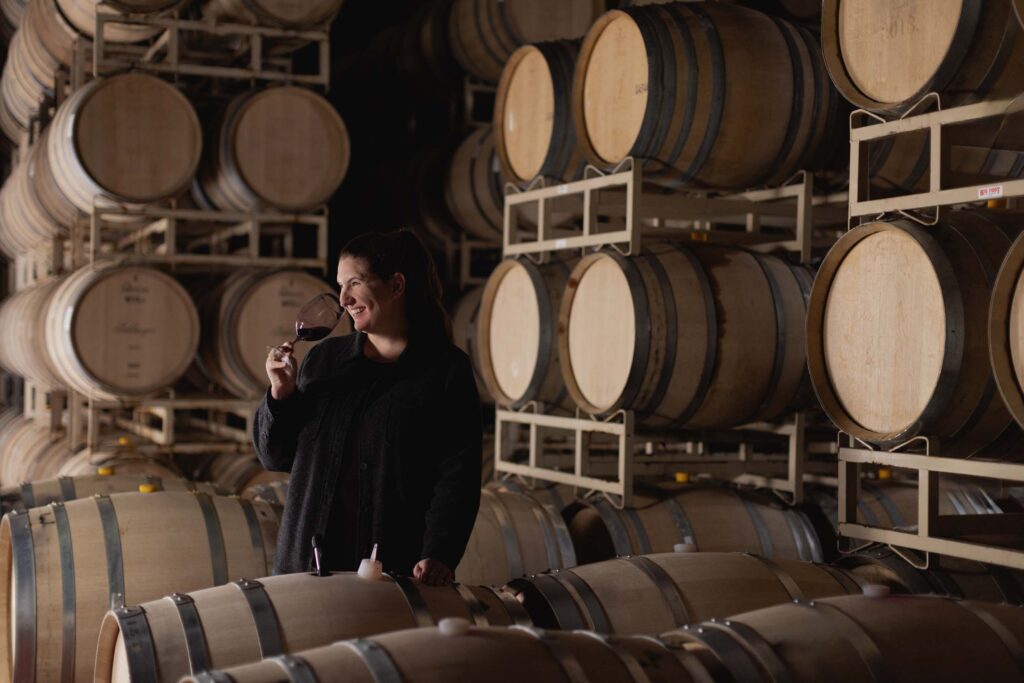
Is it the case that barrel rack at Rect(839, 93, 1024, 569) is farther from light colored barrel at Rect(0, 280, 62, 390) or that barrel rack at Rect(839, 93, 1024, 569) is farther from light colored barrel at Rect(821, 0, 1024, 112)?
light colored barrel at Rect(0, 280, 62, 390)

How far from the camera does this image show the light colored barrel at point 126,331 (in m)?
7.24

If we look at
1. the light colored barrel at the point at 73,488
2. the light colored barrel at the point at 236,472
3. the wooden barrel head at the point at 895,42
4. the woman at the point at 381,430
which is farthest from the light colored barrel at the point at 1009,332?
the light colored barrel at the point at 236,472

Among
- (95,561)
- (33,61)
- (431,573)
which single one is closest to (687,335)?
(431,573)

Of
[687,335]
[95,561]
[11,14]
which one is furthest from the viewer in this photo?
[11,14]

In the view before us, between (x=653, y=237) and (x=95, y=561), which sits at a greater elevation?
(x=653, y=237)

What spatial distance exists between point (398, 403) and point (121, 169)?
4441 mm

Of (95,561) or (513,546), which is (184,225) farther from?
(95,561)

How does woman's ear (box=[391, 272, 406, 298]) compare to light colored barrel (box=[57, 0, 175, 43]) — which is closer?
woman's ear (box=[391, 272, 406, 298])

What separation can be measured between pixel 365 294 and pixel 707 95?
2.09 m

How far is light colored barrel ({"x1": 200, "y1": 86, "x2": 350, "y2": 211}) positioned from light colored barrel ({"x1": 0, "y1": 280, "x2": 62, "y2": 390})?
82.5 inches

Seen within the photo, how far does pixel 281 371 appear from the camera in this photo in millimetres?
3361

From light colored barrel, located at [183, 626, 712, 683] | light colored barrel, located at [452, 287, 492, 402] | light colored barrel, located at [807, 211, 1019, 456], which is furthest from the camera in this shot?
light colored barrel, located at [452, 287, 492, 402]

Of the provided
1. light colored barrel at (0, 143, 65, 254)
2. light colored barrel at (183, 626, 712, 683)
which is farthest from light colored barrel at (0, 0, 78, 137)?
light colored barrel at (183, 626, 712, 683)

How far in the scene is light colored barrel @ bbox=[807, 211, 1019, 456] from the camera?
3.63 metres
